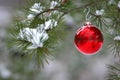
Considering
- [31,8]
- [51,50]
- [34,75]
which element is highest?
[31,8]

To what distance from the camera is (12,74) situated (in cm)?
250

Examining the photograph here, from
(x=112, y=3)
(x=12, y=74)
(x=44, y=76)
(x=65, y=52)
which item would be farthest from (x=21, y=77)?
(x=112, y=3)

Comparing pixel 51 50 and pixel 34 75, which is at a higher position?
pixel 51 50

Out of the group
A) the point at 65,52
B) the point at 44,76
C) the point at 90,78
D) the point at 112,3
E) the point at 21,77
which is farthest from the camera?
the point at 90,78

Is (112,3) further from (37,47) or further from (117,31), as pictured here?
(37,47)

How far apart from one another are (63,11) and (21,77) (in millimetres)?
1776

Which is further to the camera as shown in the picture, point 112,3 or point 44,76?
point 44,76

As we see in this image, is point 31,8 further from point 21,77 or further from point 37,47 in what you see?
point 21,77

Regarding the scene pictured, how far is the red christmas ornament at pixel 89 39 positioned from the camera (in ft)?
2.38

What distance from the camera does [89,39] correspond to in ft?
2.38

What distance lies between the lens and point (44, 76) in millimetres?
2811

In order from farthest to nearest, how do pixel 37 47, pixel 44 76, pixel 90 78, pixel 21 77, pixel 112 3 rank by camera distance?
pixel 90 78 < pixel 44 76 < pixel 21 77 < pixel 112 3 < pixel 37 47

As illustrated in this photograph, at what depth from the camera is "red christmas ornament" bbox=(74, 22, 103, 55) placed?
2.38ft

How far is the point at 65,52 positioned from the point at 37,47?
8.29ft
